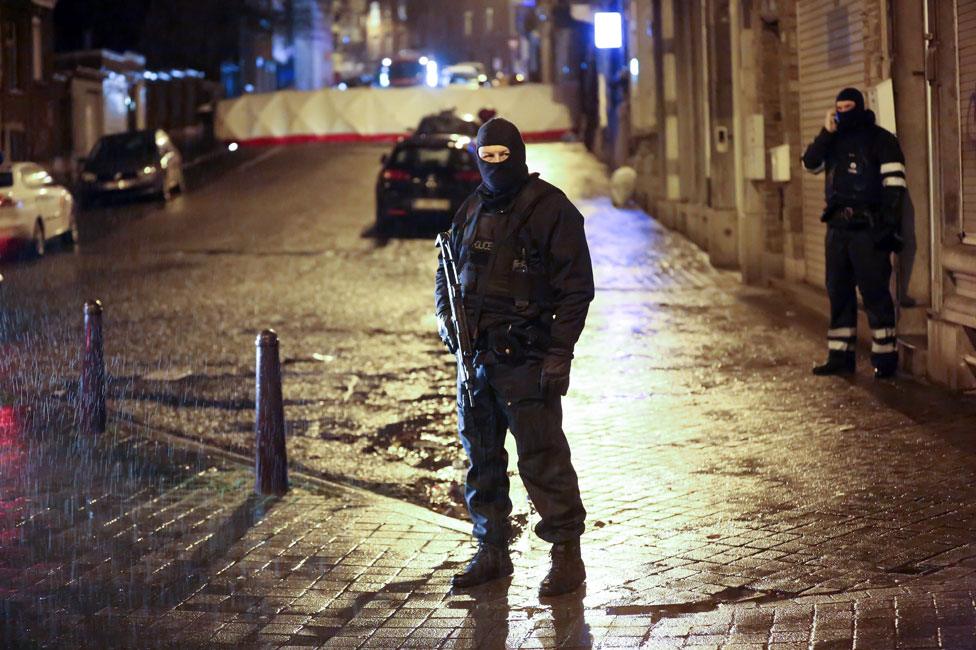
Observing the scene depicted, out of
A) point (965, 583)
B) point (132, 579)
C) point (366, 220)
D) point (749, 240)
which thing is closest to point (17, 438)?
point (132, 579)

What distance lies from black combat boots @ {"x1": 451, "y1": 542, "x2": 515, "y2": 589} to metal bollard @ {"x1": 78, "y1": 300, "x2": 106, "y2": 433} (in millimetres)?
3945

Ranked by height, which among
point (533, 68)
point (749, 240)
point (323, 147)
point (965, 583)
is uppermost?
point (533, 68)

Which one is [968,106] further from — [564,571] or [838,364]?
[564,571]

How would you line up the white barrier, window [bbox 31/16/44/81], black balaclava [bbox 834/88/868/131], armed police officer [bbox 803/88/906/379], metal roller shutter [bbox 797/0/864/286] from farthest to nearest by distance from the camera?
1. the white barrier
2. window [bbox 31/16/44/81]
3. metal roller shutter [bbox 797/0/864/286]
4. black balaclava [bbox 834/88/868/131]
5. armed police officer [bbox 803/88/906/379]

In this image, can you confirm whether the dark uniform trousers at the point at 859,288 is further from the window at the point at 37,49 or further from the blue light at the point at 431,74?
the blue light at the point at 431,74

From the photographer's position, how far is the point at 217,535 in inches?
276

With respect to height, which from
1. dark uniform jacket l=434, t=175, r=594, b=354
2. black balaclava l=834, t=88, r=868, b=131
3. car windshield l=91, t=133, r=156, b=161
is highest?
car windshield l=91, t=133, r=156, b=161

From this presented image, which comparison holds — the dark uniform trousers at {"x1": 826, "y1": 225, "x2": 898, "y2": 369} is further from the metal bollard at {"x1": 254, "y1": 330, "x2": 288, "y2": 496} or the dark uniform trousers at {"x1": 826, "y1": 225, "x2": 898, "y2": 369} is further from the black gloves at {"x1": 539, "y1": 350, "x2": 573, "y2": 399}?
the black gloves at {"x1": 539, "y1": 350, "x2": 573, "y2": 399}

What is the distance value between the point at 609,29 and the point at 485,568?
27.5m

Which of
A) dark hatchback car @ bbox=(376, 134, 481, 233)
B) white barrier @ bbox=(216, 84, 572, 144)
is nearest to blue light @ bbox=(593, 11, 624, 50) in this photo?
dark hatchback car @ bbox=(376, 134, 481, 233)

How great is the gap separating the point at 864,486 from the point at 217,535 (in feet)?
10.9

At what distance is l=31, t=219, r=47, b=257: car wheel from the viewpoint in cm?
2122

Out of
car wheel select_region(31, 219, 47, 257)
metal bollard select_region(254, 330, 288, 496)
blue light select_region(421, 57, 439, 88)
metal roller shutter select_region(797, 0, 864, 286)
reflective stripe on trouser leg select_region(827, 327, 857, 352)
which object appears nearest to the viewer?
metal bollard select_region(254, 330, 288, 496)

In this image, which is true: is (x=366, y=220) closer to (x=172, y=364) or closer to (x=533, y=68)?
(x=172, y=364)
